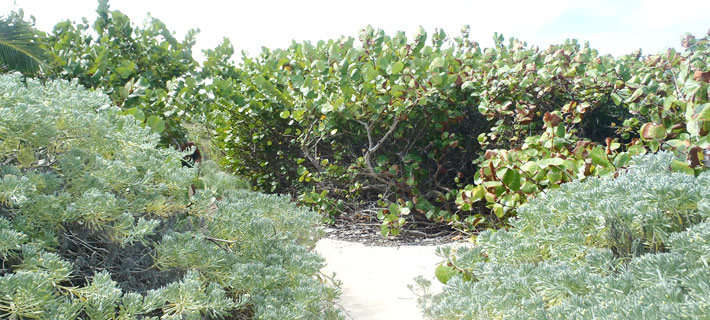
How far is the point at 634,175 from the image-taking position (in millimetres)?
2135

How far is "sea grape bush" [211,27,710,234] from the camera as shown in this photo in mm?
3771

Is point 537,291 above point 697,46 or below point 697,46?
below

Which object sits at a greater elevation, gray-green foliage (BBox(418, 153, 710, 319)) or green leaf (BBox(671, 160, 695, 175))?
green leaf (BBox(671, 160, 695, 175))

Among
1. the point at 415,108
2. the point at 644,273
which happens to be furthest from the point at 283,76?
the point at 644,273

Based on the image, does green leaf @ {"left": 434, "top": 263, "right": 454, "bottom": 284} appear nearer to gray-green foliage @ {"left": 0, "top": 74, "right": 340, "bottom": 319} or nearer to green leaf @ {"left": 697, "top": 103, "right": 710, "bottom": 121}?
gray-green foliage @ {"left": 0, "top": 74, "right": 340, "bottom": 319}

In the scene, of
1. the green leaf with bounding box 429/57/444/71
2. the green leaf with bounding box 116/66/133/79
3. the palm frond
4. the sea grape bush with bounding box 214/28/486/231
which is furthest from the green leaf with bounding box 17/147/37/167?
the palm frond

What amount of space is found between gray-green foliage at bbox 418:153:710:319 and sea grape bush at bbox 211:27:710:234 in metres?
1.29

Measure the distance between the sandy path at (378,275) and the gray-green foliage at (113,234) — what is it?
703 millimetres

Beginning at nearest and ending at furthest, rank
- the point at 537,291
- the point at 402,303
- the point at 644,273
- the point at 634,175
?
the point at 644,273 → the point at 537,291 → the point at 634,175 → the point at 402,303

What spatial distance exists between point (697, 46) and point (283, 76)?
3970 mm

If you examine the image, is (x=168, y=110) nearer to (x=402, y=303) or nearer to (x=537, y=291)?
(x=402, y=303)

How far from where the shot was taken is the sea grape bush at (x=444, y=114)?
12.4 feet

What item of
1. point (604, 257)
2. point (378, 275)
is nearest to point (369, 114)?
point (378, 275)

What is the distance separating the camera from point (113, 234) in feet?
6.07
